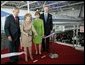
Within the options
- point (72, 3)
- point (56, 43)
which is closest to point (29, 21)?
point (72, 3)

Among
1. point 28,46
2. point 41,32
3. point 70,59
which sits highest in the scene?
point 41,32

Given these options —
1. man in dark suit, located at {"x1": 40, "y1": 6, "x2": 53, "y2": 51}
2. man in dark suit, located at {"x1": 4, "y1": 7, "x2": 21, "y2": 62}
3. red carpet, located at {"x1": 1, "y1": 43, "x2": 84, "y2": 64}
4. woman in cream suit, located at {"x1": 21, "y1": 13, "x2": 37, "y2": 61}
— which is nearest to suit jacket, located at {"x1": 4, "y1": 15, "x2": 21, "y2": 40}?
man in dark suit, located at {"x1": 4, "y1": 7, "x2": 21, "y2": 62}

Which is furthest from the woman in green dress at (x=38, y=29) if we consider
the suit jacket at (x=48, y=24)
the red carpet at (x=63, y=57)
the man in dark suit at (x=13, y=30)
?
the man in dark suit at (x=13, y=30)

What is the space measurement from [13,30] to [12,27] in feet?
0.18

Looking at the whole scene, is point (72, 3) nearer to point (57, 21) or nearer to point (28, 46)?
point (57, 21)

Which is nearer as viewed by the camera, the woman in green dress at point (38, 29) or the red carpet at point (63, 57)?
the red carpet at point (63, 57)

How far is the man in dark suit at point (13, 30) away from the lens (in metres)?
3.04

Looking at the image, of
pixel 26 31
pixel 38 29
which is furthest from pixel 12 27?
pixel 38 29

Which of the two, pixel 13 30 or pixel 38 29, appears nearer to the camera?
pixel 13 30

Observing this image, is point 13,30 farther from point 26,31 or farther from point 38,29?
point 38,29

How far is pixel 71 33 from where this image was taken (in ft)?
13.2

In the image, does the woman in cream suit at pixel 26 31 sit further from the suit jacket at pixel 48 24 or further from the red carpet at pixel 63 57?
the suit jacket at pixel 48 24

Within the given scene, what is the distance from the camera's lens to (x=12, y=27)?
308cm

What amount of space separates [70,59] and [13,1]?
1438 mm
